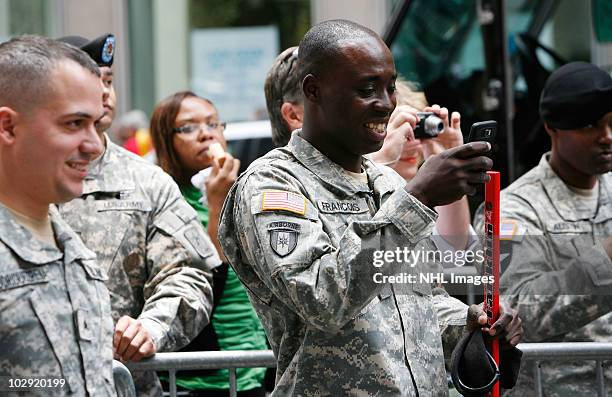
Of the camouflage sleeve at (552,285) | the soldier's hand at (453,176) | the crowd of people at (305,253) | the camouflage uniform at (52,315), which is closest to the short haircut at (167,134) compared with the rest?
the crowd of people at (305,253)

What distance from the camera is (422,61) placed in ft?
22.8

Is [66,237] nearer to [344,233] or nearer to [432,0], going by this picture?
[344,233]

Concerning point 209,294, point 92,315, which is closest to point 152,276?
point 209,294

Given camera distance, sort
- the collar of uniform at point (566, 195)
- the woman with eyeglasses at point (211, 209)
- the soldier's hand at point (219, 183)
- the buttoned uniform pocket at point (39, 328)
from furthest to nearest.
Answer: the soldier's hand at point (219, 183), the woman with eyeglasses at point (211, 209), the collar of uniform at point (566, 195), the buttoned uniform pocket at point (39, 328)

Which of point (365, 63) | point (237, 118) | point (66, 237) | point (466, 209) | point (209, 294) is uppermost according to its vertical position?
point (365, 63)

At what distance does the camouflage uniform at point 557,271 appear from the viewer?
3881 millimetres

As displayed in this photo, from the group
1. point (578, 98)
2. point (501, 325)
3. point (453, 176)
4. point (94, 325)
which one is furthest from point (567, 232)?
point (94, 325)

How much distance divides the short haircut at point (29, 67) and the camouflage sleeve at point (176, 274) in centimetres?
127

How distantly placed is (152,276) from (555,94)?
5.61 feet

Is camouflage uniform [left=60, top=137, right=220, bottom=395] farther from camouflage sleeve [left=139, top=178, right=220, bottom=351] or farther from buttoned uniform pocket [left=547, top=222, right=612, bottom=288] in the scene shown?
buttoned uniform pocket [left=547, top=222, right=612, bottom=288]

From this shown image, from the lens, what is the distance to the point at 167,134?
5.31 m

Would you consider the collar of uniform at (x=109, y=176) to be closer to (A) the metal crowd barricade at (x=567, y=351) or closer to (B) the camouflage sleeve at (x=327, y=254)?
(B) the camouflage sleeve at (x=327, y=254)

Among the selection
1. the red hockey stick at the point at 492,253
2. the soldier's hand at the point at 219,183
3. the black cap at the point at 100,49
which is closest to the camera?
the red hockey stick at the point at 492,253

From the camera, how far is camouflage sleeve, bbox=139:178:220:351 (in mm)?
3857
